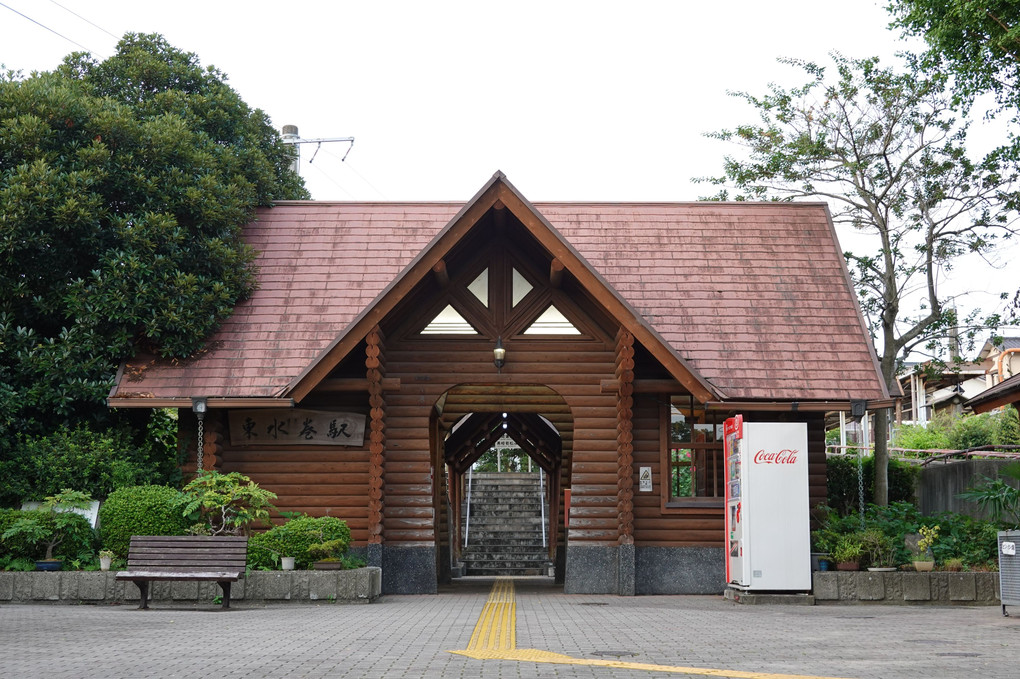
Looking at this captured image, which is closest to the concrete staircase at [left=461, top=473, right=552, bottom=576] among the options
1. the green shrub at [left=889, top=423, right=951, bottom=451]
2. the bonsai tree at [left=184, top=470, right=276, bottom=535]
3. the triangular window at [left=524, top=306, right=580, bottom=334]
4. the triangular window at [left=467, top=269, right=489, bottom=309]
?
the triangular window at [left=524, top=306, right=580, bottom=334]

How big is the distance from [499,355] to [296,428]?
354cm

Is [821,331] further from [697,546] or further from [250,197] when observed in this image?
[250,197]

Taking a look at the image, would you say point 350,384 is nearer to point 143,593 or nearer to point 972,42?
point 143,593

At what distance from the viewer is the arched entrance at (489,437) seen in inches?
767

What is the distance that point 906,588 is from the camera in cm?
1447

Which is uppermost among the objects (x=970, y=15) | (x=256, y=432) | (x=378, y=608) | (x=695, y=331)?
(x=970, y=15)

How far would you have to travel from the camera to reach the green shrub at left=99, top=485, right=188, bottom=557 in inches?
589

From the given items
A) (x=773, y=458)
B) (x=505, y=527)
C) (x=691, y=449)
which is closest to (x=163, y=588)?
(x=691, y=449)

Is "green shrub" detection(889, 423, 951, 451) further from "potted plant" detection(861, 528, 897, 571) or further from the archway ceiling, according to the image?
"potted plant" detection(861, 528, 897, 571)

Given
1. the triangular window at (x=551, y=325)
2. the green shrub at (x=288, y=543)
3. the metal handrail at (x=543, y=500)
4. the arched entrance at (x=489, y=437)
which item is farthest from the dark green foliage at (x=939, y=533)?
the metal handrail at (x=543, y=500)

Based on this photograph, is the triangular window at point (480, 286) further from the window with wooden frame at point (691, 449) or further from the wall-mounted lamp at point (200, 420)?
the wall-mounted lamp at point (200, 420)

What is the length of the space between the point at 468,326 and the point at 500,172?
2820 mm

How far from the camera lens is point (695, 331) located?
17969mm

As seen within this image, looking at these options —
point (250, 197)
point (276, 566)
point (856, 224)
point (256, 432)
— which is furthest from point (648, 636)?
point (856, 224)
